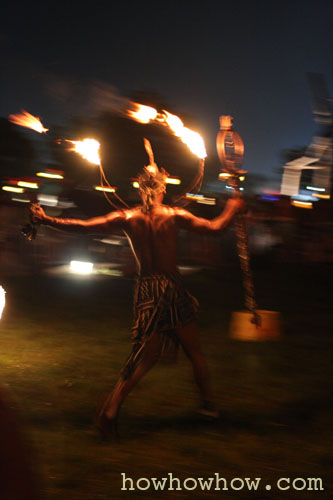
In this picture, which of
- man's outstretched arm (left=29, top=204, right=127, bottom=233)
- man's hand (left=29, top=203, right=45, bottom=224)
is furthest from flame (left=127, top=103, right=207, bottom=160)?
man's hand (left=29, top=203, right=45, bottom=224)

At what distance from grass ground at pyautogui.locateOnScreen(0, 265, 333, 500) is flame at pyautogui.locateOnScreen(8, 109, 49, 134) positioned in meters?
2.37

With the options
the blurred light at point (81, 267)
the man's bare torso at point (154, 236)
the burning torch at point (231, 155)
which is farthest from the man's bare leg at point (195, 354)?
the blurred light at point (81, 267)

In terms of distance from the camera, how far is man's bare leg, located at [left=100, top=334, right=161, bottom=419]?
4555mm

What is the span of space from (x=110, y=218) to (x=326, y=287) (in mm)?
10442

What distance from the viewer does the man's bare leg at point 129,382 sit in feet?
14.9

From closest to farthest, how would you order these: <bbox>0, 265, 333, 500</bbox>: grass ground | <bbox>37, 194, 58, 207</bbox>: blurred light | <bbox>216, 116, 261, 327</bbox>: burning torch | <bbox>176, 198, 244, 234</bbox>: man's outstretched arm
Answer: <bbox>0, 265, 333, 500</bbox>: grass ground < <bbox>176, 198, 244, 234</bbox>: man's outstretched arm < <bbox>216, 116, 261, 327</bbox>: burning torch < <bbox>37, 194, 58, 207</bbox>: blurred light

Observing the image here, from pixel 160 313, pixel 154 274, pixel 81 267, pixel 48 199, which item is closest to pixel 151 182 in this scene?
pixel 154 274

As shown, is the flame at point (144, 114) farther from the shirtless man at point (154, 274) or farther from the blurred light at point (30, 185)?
the blurred light at point (30, 185)

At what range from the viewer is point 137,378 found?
460 cm

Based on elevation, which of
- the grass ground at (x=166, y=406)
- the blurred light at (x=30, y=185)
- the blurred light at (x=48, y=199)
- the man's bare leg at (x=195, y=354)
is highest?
the blurred light at (x=30, y=185)

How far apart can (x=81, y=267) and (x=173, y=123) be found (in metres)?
11.8

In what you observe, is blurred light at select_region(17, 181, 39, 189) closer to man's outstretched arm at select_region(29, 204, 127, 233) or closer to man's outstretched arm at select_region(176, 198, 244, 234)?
man's outstretched arm at select_region(29, 204, 127, 233)

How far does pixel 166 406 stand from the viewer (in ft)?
17.9

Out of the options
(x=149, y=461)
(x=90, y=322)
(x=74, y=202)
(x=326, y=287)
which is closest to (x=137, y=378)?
(x=149, y=461)
